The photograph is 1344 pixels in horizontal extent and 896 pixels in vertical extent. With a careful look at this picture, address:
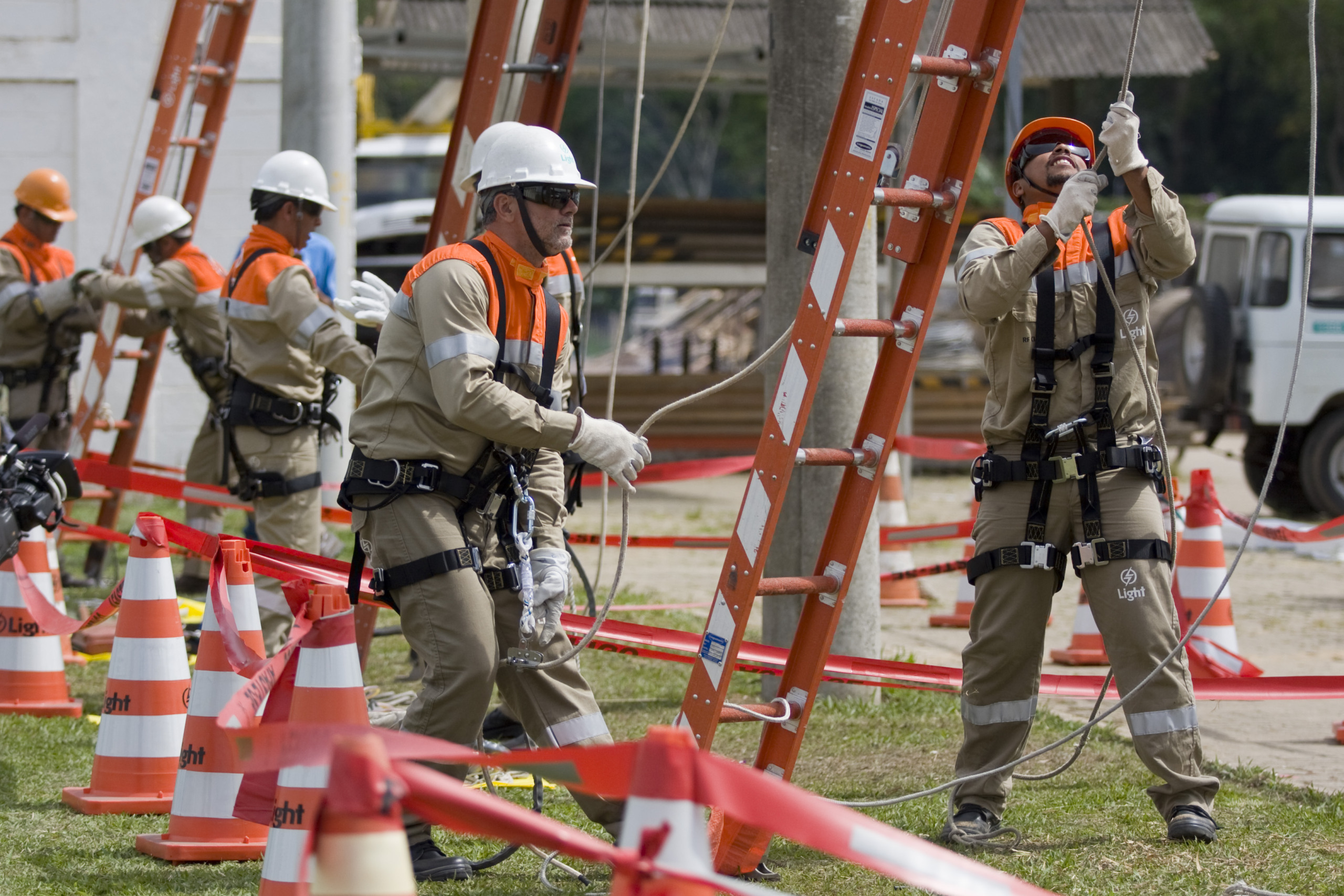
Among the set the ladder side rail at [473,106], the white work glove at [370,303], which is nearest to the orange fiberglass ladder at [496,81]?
the ladder side rail at [473,106]

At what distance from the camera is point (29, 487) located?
5633 millimetres

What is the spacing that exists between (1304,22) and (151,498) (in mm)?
38385

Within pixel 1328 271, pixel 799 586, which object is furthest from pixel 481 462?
pixel 1328 271

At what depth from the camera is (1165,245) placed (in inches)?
187

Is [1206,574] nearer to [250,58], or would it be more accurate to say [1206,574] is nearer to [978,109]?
[978,109]

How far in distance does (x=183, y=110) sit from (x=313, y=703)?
6.72 m

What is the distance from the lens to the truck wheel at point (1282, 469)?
606 inches

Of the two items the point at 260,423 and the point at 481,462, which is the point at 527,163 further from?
the point at 260,423

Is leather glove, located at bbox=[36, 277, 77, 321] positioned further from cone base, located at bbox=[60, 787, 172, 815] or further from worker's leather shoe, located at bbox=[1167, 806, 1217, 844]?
worker's leather shoe, located at bbox=[1167, 806, 1217, 844]

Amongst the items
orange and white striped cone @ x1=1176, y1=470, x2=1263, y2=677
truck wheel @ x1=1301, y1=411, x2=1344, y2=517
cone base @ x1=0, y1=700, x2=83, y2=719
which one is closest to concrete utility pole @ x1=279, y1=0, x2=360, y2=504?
cone base @ x1=0, y1=700, x2=83, y2=719

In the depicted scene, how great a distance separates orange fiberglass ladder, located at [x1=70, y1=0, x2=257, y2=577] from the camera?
9.08 metres

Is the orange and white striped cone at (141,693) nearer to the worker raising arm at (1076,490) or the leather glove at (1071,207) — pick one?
the worker raising arm at (1076,490)

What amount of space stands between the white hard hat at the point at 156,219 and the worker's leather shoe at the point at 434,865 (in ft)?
17.3

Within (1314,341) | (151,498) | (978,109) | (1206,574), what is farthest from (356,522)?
(1314,341)
